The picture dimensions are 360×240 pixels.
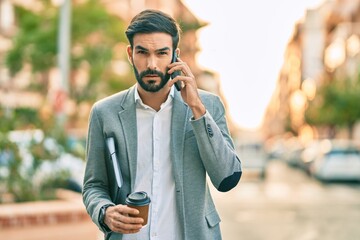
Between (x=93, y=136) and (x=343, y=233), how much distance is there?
9699 mm

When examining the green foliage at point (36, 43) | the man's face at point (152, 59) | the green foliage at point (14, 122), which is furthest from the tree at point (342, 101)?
the man's face at point (152, 59)

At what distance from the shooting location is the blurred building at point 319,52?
69.0 metres

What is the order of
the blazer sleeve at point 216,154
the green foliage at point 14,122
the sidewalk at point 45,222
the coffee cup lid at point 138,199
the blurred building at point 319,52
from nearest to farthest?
the coffee cup lid at point 138,199, the blazer sleeve at point 216,154, the sidewalk at point 45,222, the green foliage at point 14,122, the blurred building at point 319,52

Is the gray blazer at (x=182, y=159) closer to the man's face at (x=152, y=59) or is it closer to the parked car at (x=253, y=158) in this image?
the man's face at (x=152, y=59)

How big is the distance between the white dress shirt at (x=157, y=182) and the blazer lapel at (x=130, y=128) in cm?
2

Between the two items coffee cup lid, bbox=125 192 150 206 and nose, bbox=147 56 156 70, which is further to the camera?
nose, bbox=147 56 156 70

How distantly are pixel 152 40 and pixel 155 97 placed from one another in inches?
8.8

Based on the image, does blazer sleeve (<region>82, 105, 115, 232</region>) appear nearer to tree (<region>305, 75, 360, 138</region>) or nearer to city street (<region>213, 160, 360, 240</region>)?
city street (<region>213, 160, 360, 240</region>)

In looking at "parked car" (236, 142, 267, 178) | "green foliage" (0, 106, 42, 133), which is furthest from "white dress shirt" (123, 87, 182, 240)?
"parked car" (236, 142, 267, 178)

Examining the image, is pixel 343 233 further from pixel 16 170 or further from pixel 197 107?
pixel 197 107

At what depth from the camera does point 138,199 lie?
2.36 metres

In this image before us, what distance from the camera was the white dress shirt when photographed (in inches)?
101

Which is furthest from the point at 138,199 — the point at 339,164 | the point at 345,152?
the point at 345,152

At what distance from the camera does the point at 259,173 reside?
3203 centimetres
